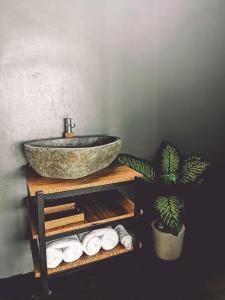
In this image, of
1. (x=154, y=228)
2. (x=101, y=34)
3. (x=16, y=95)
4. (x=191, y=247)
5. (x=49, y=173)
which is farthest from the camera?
(x=191, y=247)

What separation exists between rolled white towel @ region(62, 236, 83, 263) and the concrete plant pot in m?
0.67

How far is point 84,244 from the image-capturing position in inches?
65.7

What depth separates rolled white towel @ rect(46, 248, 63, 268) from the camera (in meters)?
1.55

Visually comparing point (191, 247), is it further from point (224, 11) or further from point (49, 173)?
point (224, 11)

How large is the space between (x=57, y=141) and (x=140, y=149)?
740mm

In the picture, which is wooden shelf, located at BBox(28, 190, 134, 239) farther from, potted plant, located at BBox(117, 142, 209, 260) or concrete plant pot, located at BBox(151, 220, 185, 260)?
concrete plant pot, located at BBox(151, 220, 185, 260)

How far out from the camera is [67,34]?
5.78ft

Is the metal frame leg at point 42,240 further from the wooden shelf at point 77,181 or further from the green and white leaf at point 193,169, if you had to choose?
the green and white leaf at point 193,169

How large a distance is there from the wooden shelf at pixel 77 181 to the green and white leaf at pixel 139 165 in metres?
0.18

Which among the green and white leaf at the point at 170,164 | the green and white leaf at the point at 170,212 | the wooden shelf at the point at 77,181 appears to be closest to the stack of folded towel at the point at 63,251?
the wooden shelf at the point at 77,181

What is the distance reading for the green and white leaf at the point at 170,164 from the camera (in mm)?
1987

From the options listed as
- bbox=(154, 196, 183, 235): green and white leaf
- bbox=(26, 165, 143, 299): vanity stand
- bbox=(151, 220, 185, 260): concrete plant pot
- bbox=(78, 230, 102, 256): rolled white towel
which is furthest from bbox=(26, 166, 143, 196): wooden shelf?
bbox=(151, 220, 185, 260): concrete plant pot

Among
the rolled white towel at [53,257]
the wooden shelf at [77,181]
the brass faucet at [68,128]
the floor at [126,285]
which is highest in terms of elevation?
the brass faucet at [68,128]

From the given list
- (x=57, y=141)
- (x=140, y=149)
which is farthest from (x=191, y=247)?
(x=57, y=141)
